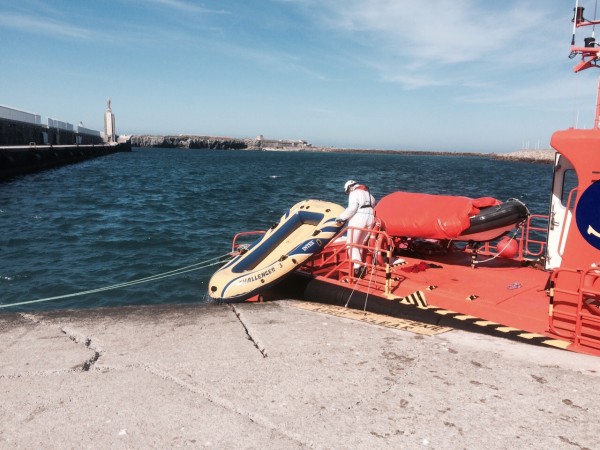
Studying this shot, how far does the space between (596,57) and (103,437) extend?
329 inches

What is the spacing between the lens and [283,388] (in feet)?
14.1

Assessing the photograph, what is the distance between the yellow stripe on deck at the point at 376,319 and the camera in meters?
5.97

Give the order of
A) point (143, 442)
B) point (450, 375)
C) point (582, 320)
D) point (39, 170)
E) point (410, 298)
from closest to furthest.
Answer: point (143, 442) → point (450, 375) → point (582, 320) → point (410, 298) → point (39, 170)

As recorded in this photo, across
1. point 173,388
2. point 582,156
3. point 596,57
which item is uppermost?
point 596,57

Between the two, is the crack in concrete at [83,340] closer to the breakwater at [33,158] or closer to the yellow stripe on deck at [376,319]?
the yellow stripe on deck at [376,319]

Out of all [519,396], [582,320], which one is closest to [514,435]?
[519,396]

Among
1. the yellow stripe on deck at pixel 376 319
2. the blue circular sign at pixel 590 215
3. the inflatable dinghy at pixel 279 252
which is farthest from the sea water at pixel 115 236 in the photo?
the blue circular sign at pixel 590 215

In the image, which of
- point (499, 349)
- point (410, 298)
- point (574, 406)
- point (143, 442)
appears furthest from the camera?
point (410, 298)

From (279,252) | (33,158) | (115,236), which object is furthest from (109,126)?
(279,252)

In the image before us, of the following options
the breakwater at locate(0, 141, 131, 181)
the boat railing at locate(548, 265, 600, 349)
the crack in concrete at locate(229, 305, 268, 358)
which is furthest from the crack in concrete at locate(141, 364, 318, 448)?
the breakwater at locate(0, 141, 131, 181)

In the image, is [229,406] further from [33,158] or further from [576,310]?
[33,158]

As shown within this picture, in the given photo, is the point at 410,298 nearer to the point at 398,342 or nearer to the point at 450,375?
the point at 398,342

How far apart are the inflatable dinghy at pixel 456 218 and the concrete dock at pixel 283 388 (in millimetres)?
2776

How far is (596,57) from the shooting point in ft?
23.2
